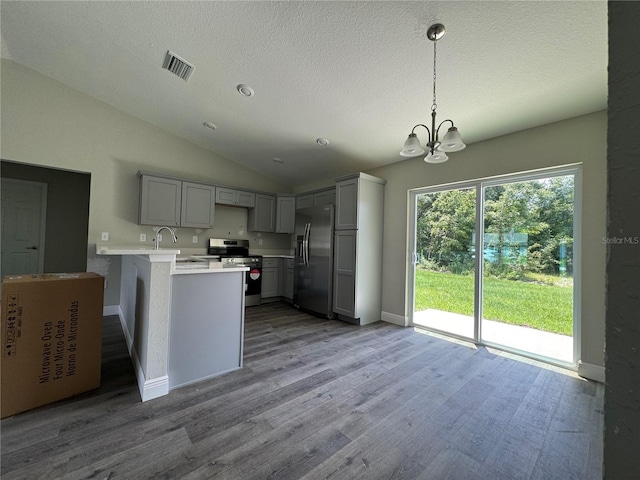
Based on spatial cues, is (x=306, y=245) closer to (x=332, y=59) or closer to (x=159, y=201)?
(x=159, y=201)

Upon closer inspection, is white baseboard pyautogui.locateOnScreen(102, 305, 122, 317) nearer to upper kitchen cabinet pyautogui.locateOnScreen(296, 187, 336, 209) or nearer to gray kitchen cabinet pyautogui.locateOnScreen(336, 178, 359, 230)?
upper kitchen cabinet pyautogui.locateOnScreen(296, 187, 336, 209)

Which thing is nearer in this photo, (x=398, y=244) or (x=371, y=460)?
(x=371, y=460)

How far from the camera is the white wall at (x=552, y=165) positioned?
2.35 meters

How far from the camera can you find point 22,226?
13.5ft

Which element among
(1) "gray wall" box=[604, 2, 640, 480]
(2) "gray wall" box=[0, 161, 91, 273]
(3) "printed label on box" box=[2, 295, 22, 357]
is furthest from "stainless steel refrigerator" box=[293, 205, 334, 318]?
(1) "gray wall" box=[604, 2, 640, 480]

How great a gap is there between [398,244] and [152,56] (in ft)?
12.3

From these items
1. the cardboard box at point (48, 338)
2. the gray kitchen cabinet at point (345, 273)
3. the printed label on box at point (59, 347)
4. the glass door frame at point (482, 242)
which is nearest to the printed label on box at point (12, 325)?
the cardboard box at point (48, 338)

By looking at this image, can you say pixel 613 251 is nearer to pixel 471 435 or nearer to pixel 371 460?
pixel 371 460

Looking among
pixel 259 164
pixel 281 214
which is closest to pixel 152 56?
pixel 259 164

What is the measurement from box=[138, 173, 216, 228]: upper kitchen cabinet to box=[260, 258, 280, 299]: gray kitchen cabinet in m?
1.25

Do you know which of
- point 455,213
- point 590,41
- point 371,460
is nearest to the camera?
point 371,460

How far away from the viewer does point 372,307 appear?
3.94 meters

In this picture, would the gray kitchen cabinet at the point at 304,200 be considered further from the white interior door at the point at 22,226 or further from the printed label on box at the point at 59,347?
the white interior door at the point at 22,226

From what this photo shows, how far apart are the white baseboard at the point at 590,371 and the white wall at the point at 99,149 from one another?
16.9 feet
